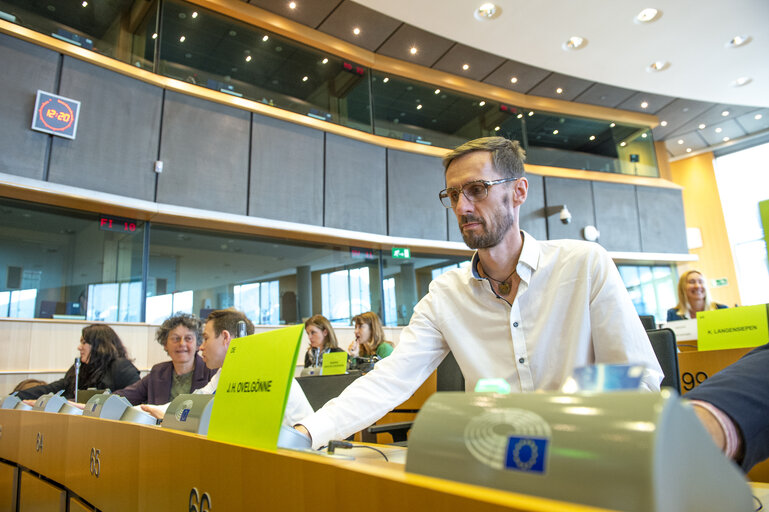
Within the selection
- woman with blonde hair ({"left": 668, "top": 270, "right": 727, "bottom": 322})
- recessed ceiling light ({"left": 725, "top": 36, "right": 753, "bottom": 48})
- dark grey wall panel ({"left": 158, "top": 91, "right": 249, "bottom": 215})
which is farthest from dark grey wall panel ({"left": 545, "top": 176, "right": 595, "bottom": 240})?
dark grey wall panel ({"left": 158, "top": 91, "right": 249, "bottom": 215})

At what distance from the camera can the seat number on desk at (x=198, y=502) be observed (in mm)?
800

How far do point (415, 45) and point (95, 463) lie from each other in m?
7.56

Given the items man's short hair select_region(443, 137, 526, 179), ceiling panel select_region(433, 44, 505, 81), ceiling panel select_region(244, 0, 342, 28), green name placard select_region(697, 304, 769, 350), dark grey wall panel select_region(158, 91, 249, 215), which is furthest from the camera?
ceiling panel select_region(433, 44, 505, 81)

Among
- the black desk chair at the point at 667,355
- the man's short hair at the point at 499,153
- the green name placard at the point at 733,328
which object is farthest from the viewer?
the green name placard at the point at 733,328

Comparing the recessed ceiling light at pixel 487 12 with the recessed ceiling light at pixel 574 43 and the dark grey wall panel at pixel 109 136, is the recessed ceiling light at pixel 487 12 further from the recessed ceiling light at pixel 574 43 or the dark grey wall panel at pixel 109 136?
the dark grey wall panel at pixel 109 136

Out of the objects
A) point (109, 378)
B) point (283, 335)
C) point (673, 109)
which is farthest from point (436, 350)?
point (673, 109)

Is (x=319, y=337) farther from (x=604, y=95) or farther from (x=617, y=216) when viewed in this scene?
(x=604, y=95)

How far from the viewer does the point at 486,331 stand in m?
1.45

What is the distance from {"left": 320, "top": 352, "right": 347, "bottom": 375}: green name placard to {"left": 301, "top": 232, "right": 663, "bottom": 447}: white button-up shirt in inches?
78.4

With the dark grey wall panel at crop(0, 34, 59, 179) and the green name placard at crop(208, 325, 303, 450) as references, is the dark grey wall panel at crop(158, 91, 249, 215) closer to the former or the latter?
the dark grey wall panel at crop(0, 34, 59, 179)

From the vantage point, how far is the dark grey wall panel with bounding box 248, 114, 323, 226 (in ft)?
21.9

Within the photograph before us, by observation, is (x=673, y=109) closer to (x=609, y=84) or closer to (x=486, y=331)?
(x=609, y=84)

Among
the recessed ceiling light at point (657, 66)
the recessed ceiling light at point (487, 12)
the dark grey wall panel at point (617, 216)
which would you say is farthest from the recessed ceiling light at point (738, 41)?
the recessed ceiling light at point (487, 12)

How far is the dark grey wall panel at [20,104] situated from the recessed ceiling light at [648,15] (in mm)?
6889
